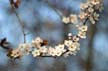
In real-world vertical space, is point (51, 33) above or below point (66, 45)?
above

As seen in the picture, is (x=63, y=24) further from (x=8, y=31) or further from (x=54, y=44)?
(x=8, y=31)

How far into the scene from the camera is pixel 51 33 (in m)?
1.05

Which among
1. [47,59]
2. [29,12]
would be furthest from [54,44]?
[29,12]

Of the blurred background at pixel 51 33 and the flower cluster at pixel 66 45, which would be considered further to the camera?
the blurred background at pixel 51 33

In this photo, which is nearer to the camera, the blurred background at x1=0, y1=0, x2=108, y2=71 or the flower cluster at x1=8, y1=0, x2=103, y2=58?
the flower cluster at x1=8, y1=0, x2=103, y2=58

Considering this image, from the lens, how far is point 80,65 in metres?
1.05

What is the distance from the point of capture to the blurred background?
104 cm

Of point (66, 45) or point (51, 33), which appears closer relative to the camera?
point (66, 45)

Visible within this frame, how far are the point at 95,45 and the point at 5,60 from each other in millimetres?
440

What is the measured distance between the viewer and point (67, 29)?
→ 41.3 inches

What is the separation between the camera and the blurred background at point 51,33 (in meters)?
1.04

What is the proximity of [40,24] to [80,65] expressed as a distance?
277 millimetres

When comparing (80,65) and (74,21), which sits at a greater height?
(74,21)

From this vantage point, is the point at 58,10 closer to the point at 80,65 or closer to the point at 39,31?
→ the point at 39,31
